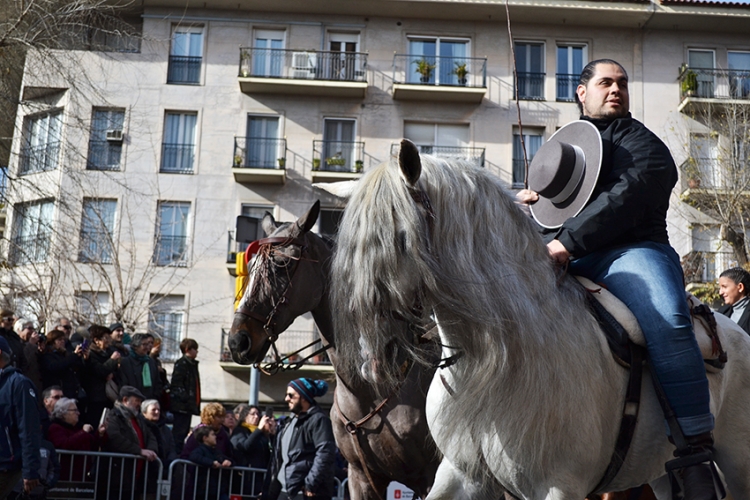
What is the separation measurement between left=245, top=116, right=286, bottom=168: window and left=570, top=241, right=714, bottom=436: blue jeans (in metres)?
29.6

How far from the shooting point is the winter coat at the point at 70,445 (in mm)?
10969

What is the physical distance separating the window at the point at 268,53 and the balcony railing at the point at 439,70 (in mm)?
4498

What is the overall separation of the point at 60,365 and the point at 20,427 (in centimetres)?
310

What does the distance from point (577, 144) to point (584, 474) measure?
1.69m

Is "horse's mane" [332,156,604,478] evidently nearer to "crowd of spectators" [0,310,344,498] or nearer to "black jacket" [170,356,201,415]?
"crowd of spectators" [0,310,344,498]

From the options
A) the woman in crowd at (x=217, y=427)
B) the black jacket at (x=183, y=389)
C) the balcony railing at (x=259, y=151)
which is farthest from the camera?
the balcony railing at (x=259, y=151)

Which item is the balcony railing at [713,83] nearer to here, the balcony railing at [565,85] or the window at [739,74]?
the window at [739,74]

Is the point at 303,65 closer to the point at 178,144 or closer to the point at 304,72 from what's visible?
the point at 304,72

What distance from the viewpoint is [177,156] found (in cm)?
3356

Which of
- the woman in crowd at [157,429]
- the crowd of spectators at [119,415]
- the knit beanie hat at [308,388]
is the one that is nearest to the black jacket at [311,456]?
the knit beanie hat at [308,388]

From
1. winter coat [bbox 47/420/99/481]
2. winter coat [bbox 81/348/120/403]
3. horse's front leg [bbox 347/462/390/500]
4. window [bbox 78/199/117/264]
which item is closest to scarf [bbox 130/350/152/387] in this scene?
winter coat [bbox 81/348/120/403]

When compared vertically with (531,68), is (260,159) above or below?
below

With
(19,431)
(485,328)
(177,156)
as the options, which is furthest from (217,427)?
(177,156)

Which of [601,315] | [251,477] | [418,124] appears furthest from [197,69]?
[601,315]
